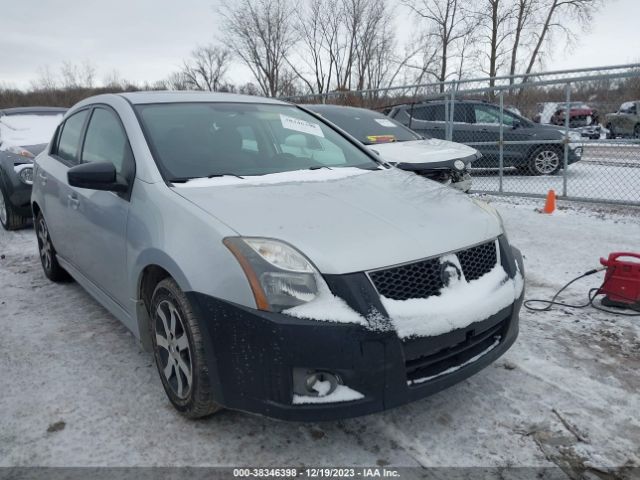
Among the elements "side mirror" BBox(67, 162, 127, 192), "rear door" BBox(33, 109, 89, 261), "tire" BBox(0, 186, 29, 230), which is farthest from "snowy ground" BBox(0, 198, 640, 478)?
"tire" BBox(0, 186, 29, 230)

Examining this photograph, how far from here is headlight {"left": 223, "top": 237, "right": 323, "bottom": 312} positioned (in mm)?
1924

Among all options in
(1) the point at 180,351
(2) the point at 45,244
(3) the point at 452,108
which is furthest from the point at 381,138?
(1) the point at 180,351

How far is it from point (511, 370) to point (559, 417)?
0.45 meters

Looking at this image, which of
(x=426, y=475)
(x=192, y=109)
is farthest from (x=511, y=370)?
(x=192, y=109)

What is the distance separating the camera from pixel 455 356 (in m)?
2.20

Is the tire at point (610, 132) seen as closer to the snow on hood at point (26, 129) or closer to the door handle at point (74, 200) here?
the door handle at point (74, 200)

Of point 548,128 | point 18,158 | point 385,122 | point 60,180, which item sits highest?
point 385,122

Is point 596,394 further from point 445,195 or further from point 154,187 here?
point 154,187

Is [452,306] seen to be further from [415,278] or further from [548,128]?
[548,128]

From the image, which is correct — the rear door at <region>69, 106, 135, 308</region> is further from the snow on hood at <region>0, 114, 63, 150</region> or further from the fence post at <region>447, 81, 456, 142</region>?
the fence post at <region>447, 81, 456, 142</region>

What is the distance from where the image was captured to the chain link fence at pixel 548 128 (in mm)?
7141

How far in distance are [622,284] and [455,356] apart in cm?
203

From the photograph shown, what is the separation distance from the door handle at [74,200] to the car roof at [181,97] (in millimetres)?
736

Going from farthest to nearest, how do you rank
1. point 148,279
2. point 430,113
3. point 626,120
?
point 430,113 < point 626,120 < point 148,279
